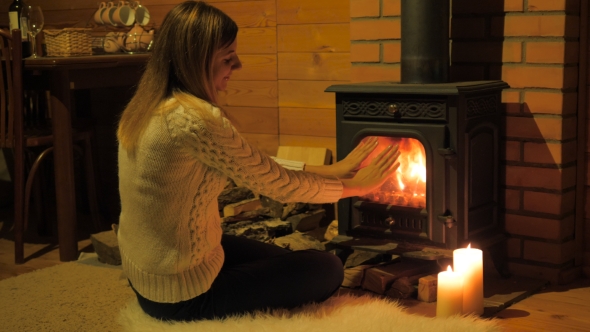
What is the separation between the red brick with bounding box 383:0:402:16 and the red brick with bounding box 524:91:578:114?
55 centimetres

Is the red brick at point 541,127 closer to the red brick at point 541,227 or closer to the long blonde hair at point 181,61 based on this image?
the red brick at point 541,227

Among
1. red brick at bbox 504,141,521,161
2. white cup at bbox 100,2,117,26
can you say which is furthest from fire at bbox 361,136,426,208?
white cup at bbox 100,2,117,26

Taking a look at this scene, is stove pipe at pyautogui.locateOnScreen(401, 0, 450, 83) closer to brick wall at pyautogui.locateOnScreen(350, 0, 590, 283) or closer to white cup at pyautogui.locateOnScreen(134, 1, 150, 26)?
brick wall at pyautogui.locateOnScreen(350, 0, 590, 283)

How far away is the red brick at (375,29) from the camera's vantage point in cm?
277

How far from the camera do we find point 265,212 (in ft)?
10.3

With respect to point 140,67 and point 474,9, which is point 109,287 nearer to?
point 140,67

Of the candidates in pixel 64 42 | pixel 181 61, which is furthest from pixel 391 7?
pixel 64 42

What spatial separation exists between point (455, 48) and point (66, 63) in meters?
1.47

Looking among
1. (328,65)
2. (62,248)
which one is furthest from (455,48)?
(62,248)

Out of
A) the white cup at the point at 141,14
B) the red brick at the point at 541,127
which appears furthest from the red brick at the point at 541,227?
the white cup at the point at 141,14

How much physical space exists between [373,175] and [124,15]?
6.41 ft

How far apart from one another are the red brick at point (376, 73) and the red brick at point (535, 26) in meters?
0.39

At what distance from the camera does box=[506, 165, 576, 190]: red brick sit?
8.31ft

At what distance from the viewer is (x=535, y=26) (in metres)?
2.50
